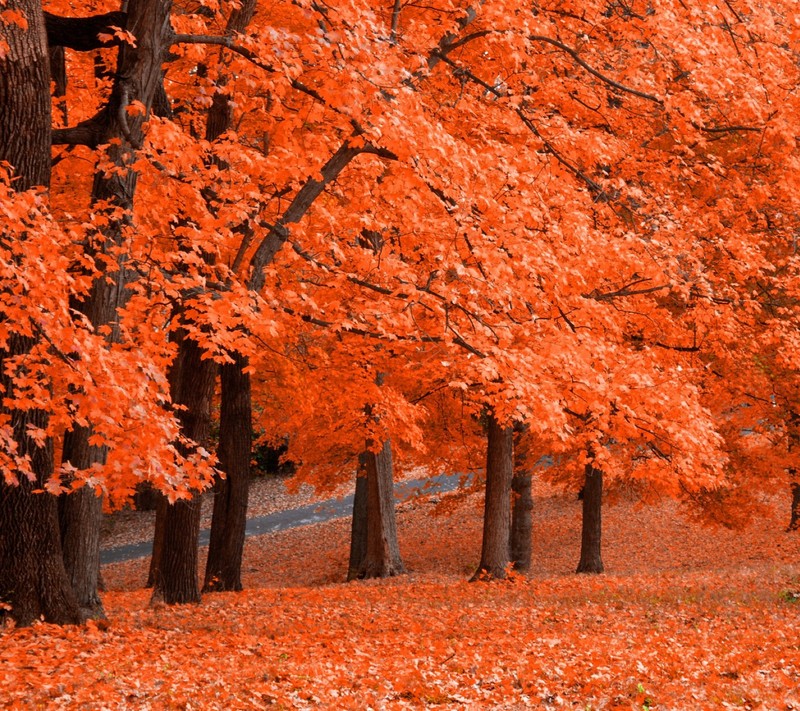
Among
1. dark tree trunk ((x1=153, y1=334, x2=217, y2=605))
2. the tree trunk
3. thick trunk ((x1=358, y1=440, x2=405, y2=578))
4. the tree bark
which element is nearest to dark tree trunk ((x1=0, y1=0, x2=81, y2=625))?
the tree trunk

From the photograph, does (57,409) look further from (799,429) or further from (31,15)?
(799,429)

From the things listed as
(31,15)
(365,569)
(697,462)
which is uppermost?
(31,15)

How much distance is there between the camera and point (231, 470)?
14250 millimetres

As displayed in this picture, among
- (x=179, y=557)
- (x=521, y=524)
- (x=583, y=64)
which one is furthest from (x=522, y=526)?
(x=583, y=64)

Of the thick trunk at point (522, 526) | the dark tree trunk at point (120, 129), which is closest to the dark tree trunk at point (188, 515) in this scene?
the dark tree trunk at point (120, 129)

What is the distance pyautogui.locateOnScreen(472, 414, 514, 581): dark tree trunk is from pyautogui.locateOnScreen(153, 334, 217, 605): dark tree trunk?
5457mm

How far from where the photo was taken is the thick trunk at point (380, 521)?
1817 cm

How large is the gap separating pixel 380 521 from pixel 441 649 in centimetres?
1067

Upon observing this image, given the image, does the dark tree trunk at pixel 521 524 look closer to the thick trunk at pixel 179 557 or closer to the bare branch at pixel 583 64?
the thick trunk at pixel 179 557

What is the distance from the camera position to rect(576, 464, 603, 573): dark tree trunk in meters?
18.9

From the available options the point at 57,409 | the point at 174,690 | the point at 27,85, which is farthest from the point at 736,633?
the point at 27,85

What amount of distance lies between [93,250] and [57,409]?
2309 millimetres

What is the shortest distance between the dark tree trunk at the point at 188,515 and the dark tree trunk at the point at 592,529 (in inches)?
372

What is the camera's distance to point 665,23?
10914mm
